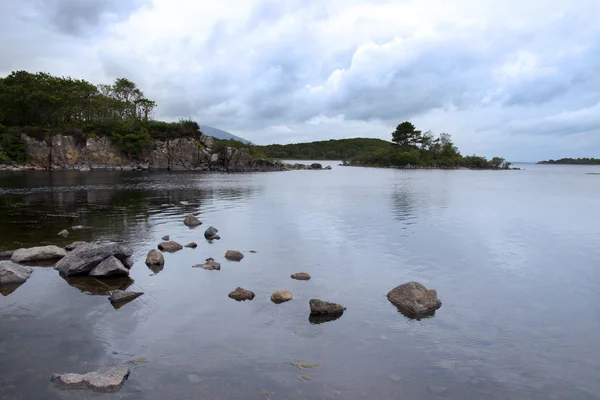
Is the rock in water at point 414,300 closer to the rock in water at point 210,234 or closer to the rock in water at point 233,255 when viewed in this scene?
the rock in water at point 233,255

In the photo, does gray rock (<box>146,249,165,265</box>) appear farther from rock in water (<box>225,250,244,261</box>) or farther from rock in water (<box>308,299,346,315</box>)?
rock in water (<box>308,299,346,315</box>)

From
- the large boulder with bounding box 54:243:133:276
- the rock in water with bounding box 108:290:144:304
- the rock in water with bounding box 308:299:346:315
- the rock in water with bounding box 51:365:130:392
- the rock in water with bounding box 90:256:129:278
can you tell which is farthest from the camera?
the large boulder with bounding box 54:243:133:276

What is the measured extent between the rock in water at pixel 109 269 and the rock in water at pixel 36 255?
3885 millimetres

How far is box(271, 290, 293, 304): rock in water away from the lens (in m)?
15.5

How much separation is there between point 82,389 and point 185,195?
46656 mm

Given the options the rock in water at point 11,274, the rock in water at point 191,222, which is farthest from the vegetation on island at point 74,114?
the rock in water at point 11,274

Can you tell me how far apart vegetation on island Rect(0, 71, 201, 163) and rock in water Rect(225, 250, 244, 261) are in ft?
365

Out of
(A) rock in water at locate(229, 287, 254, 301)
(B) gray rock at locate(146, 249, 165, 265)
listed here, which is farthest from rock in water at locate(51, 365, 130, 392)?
(B) gray rock at locate(146, 249, 165, 265)

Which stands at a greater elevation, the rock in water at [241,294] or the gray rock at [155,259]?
the gray rock at [155,259]

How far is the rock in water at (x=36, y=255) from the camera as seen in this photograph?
19859 millimetres

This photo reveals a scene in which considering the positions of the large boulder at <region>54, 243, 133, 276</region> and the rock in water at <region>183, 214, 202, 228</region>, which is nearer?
the large boulder at <region>54, 243, 133, 276</region>

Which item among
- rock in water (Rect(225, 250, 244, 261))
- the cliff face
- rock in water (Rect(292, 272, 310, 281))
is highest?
Result: the cliff face

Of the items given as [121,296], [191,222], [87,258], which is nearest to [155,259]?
[87,258]

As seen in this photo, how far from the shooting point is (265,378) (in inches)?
400
